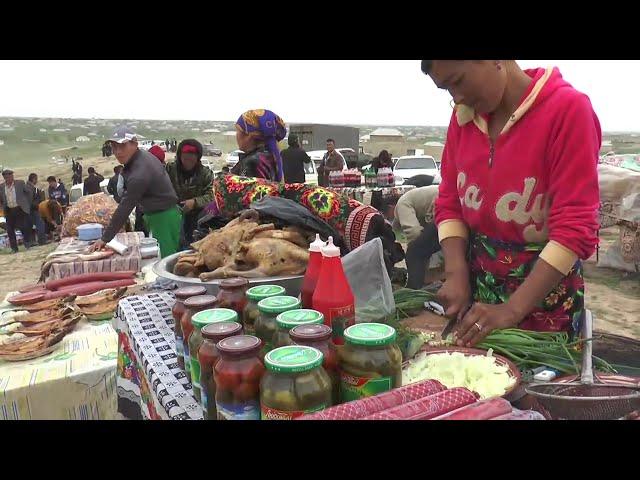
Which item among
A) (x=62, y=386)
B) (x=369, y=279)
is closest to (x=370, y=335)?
(x=369, y=279)

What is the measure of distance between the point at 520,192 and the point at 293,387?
1.12 m

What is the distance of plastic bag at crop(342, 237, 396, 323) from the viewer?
5.63ft

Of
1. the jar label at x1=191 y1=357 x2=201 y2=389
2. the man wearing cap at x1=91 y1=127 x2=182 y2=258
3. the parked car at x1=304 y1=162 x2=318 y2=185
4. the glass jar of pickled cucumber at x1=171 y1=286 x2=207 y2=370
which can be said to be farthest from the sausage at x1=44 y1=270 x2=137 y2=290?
the parked car at x1=304 y1=162 x2=318 y2=185

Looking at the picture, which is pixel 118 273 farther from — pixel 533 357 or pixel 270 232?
pixel 533 357

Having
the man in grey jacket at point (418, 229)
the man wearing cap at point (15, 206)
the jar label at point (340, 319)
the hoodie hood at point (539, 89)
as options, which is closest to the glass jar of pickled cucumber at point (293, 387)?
the jar label at point (340, 319)

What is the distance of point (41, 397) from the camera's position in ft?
7.07

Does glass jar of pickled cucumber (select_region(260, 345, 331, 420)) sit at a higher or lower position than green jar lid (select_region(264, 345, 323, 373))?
lower

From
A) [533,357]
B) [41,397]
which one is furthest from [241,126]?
[533,357]

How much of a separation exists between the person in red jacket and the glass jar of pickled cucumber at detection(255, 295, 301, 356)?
604mm

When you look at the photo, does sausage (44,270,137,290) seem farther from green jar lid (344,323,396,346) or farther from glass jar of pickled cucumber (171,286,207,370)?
green jar lid (344,323,396,346)

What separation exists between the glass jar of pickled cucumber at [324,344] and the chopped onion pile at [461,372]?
0.28 metres

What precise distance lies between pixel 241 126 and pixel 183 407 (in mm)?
2818

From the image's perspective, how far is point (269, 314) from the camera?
136cm

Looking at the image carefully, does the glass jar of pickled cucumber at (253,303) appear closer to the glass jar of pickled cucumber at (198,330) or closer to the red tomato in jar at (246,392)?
the glass jar of pickled cucumber at (198,330)
